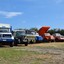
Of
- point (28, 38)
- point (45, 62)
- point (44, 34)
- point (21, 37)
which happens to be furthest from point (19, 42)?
point (45, 62)

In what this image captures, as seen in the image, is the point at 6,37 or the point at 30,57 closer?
the point at 30,57

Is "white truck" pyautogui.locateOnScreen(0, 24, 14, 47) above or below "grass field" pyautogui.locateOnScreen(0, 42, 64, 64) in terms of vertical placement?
above

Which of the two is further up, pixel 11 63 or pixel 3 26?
pixel 3 26

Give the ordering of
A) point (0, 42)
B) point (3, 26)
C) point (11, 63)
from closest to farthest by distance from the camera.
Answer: point (11, 63) < point (0, 42) < point (3, 26)

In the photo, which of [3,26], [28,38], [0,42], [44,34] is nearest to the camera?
[0,42]

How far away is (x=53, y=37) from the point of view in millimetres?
44875

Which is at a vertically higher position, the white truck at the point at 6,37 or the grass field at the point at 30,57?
the white truck at the point at 6,37

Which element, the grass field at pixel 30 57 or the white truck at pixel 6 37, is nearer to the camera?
the grass field at pixel 30 57

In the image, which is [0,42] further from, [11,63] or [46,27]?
[46,27]

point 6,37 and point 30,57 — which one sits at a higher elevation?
point 6,37

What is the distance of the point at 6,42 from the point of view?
95.9 ft

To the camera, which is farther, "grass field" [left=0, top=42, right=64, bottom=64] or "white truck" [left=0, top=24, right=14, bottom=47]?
"white truck" [left=0, top=24, right=14, bottom=47]

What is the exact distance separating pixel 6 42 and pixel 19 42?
278cm

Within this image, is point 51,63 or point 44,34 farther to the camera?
point 44,34
